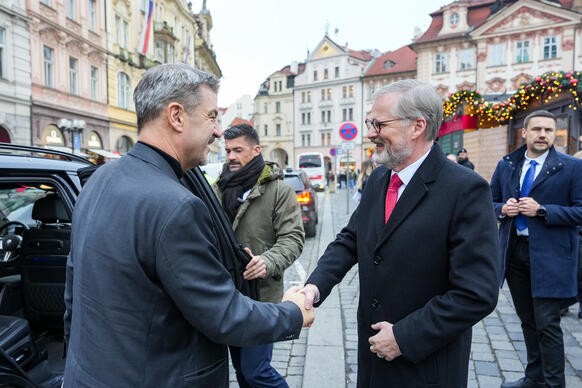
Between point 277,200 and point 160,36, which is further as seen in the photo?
point 160,36

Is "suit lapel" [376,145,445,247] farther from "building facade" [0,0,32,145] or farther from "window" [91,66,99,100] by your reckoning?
"window" [91,66,99,100]

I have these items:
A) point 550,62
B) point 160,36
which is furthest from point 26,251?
point 550,62

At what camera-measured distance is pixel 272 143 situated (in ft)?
215

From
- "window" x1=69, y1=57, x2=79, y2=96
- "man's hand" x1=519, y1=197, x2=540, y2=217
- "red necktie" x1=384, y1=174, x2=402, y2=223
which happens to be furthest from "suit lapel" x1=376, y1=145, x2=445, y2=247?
"window" x1=69, y1=57, x2=79, y2=96

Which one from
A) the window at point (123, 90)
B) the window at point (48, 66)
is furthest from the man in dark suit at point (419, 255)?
the window at point (123, 90)

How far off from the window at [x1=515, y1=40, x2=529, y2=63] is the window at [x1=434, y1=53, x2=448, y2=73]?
19.9 ft

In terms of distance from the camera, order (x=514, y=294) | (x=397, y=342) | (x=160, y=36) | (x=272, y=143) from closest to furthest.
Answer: (x=397, y=342) → (x=514, y=294) → (x=160, y=36) → (x=272, y=143)

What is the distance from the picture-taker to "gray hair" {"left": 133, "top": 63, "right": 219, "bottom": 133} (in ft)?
4.86

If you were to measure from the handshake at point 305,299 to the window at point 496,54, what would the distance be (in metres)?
42.8

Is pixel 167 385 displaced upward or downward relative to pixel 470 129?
downward

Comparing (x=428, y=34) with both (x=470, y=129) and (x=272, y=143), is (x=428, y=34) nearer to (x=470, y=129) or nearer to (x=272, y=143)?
(x=272, y=143)

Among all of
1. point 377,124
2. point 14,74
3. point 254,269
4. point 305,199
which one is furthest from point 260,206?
point 14,74

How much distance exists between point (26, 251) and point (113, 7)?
28.3m

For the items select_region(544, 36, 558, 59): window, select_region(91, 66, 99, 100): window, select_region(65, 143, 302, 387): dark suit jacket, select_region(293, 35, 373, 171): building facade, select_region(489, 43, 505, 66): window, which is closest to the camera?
select_region(65, 143, 302, 387): dark suit jacket
